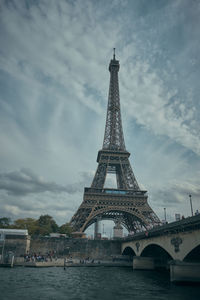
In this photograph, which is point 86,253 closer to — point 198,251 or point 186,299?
point 198,251

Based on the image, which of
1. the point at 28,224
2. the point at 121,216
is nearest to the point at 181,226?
the point at 121,216

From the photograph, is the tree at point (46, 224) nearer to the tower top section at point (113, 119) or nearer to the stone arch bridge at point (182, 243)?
the tower top section at point (113, 119)

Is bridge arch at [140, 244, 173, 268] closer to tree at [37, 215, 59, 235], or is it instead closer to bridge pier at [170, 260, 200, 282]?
bridge pier at [170, 260, 200, 282]

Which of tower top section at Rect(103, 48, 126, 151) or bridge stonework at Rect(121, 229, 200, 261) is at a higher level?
tower top section at Rect(103, 48, 126, 151)

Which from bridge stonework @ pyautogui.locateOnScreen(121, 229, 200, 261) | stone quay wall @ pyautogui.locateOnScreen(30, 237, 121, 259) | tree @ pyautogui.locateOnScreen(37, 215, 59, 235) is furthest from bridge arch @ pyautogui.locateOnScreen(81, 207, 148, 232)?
bridge stonework @ pyautogui.locateOnScreen(121, 229, 200, 261)

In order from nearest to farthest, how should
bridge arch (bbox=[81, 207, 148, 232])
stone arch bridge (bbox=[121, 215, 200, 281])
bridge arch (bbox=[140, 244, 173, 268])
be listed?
1. stone arch bridge (bbox=[121, 215, 200, 281])
2. bridge arch (bbox=[140, 244, 173, 268])
3. bridge arch (bbox=[81, 207, 148, 232])

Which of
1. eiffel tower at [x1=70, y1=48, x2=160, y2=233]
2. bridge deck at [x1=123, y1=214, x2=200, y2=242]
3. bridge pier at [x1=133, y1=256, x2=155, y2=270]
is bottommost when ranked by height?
bridge pier at [x1=133, y1=256, x2=155, y2=270]

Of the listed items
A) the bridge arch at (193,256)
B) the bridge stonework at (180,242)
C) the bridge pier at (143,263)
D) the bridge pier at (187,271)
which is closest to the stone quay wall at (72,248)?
the bridge pier at (143,263)
